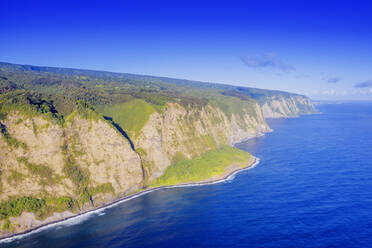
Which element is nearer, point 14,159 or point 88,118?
point 14,159

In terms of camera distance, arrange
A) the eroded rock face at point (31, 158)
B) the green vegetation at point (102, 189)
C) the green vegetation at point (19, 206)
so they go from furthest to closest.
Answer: the green vegetation at point (102, 189) → the eroded rock face at point (31, 158) → the green vegetation at point (19, 206)

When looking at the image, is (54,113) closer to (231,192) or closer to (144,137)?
(144,137)

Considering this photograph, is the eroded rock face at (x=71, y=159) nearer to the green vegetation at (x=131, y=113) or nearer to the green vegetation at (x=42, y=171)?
the green vegetation at (x=42, y=171)

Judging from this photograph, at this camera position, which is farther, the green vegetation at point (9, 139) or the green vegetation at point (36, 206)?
the green vegetation at point (9, 139)

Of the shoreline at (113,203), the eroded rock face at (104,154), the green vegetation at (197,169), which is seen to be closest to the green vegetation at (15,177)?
the shoreline at (113,203)

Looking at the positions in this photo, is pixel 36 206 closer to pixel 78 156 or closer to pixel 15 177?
pixel 15 177

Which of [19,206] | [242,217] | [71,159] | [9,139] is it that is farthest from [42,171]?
[242,217]

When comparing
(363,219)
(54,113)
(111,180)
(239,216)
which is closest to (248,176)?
(239,216)
